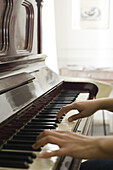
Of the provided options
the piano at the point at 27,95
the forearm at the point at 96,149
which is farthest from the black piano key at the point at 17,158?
the forearm at the point at 96,149

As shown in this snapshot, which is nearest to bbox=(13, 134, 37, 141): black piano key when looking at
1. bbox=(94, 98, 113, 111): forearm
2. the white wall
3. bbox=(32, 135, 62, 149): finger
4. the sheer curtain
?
bbox=(32, 135, 62, 149): finger

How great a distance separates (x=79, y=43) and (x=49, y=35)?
0.69 meters

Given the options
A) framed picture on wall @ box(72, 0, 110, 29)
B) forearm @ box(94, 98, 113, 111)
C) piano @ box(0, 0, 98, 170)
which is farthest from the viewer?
framed picture on wall @ box(72, 0, 110, 29)

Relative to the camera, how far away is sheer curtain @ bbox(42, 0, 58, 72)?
13.6 ft

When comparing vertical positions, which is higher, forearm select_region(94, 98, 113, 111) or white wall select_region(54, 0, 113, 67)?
white wall select_region(54, 0, 113, 67)

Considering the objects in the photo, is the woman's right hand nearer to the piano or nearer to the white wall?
the piano

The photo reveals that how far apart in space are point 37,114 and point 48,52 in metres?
2.99

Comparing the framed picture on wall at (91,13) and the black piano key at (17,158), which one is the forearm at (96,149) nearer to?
the black piano key at (17,158)

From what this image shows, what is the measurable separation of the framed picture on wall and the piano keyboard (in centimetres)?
342

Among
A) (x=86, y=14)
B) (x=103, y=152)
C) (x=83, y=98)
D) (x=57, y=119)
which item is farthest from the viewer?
(x=86, y=14)

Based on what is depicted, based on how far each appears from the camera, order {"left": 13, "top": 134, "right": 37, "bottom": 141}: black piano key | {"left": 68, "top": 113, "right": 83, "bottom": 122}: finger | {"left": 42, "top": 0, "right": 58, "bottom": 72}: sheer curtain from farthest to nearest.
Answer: {"left": 42, "top": 0, "right": 58, "bottom": 72}: sheer curtain
{"left": 68, "top": 113, "right": 83, "bottom": 122}: finger
{"left": 13, "top": 134, "right": 37, "bottom": 141}: black piano key

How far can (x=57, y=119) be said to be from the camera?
1360 mm

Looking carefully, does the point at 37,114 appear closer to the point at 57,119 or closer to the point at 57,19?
the point at 57,119

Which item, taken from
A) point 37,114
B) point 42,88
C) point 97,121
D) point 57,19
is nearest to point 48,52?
point 57,19
